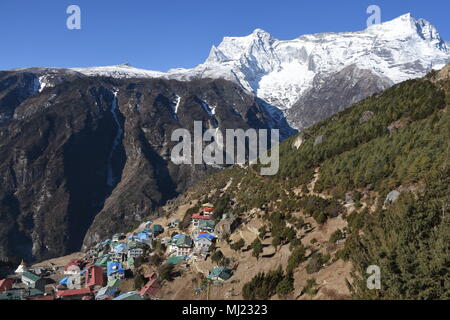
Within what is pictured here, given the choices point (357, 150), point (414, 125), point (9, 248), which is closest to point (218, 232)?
point (357, 150)

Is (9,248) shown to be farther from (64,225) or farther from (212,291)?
(212,291)

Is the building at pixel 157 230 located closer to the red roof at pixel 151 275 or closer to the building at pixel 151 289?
the red roof at pixel 151 275

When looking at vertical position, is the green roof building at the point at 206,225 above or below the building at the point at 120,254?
above

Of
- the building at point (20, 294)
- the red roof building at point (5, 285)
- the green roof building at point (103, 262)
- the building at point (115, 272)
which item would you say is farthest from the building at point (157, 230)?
the red roof building at point (5, 285)

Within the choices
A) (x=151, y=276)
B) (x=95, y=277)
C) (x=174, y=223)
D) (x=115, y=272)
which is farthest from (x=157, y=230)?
(x=151, y=276)

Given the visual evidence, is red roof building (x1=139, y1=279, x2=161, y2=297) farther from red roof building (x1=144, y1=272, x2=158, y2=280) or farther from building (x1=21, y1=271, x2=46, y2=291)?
building (x1=21, y1=271, x2=46, y2=291)

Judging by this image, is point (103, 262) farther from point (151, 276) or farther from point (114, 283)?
point (151, 276)

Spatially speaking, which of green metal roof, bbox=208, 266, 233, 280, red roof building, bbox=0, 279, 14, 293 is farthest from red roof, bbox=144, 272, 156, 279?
red roof building, bbox=0, 279, 14, 293

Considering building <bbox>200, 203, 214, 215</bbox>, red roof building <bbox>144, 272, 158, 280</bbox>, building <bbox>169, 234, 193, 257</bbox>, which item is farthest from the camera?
building <bbox>200, 203, 214, 215</bbox>
